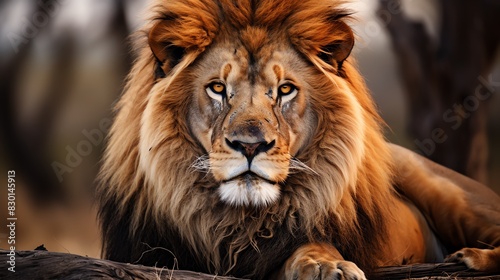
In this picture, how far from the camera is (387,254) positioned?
15.6 feet

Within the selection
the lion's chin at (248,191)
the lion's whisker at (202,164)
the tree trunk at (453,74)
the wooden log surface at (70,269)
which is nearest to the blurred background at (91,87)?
the tree trunk at (453,74)

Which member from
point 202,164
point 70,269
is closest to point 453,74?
point 202,164

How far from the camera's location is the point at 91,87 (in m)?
10.1

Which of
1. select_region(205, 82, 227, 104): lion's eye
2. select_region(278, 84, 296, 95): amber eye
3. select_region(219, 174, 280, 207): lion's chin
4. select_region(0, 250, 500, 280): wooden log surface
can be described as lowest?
select_region(0, 250, 500, 280): wooden log surface

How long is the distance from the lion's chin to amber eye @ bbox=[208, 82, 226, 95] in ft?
1.52

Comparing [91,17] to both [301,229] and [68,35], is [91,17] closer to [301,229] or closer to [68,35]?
[68,35]

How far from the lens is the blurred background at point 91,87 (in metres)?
8.94

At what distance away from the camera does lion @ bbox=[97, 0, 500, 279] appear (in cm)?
408

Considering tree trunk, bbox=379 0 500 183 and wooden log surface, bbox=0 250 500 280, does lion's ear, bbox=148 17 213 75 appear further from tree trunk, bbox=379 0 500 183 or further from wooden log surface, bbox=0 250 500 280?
tree trunk, bbox=379 0 500 183

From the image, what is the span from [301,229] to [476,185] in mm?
1642

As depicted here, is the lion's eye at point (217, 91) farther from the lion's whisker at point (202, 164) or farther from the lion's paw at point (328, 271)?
the lion's paw at point (328, 271)

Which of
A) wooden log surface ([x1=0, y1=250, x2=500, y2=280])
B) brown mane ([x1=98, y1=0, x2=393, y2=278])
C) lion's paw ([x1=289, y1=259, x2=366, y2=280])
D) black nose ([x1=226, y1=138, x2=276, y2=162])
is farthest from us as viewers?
brown mane ([x1=98, y1=0, x2=393, y2=278])

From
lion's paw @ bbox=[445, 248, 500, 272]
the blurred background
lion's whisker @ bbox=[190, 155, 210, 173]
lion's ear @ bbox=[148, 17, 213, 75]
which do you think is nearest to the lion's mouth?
lion's whisker @ bbox=[190, 155, 210, 173]

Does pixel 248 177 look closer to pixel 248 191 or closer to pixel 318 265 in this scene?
pixel 248 191
